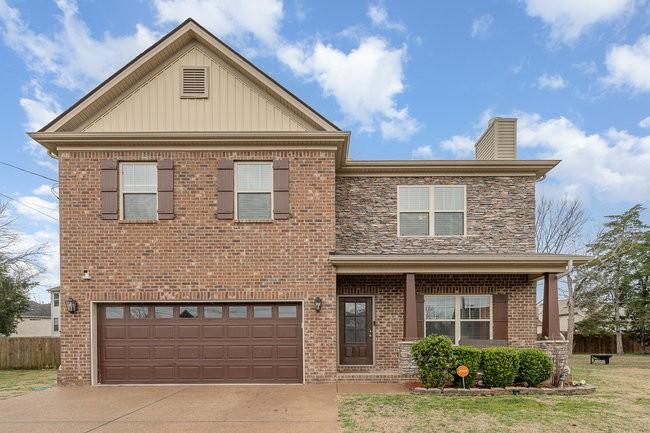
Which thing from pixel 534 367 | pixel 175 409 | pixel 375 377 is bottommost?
pixel 375 377

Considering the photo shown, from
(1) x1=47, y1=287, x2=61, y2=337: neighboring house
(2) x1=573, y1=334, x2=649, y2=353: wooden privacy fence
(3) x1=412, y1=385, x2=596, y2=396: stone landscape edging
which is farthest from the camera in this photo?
(1) x1=47, y1=287, x2=61, y2=337: neighboring house

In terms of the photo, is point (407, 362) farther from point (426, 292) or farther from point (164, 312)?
point (164, 312)

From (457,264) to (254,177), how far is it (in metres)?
5.45

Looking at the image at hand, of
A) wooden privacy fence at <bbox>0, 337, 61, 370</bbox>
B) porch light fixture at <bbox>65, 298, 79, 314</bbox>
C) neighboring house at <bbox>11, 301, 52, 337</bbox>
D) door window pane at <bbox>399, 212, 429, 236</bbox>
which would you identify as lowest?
neighboring house at <bbox>11, 301, 52, 337</bbox>

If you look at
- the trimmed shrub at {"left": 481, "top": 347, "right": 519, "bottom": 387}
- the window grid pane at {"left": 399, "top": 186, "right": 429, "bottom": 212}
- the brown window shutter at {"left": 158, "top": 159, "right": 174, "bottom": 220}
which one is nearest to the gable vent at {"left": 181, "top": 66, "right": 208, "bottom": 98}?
the brown window shutter at {"left": 158, "top": 159, "right": 174, "bottom": 220}

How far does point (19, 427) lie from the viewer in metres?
7.67

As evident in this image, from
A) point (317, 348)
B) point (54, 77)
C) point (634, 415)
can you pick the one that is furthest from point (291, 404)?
point (54, 77)

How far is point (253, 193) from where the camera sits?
11297 millimetres

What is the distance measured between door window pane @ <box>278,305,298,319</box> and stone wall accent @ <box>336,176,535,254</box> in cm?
237

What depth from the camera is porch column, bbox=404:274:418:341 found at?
36.7 feet

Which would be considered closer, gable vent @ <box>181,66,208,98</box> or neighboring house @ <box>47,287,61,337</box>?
gable vent @ <box>181,66,208,98</box>

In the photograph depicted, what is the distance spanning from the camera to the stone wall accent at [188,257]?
436 inches

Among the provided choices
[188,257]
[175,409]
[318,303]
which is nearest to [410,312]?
[318,303]

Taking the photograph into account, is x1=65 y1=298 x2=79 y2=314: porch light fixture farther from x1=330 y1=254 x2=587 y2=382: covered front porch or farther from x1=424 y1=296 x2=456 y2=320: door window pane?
x1=424 y1=296 x2=456 y2=320: door window pane
